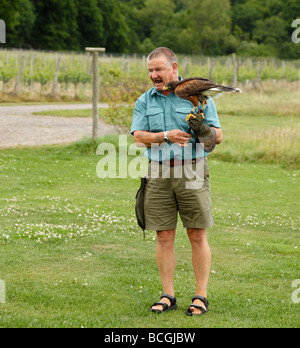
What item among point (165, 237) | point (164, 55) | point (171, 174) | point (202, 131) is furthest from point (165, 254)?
point (164, 55)

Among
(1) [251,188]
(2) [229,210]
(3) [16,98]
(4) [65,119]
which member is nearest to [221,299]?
(2) [229,210]

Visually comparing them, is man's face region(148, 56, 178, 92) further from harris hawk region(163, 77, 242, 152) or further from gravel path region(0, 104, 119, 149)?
gravel path region(0, 104, 119, 149)

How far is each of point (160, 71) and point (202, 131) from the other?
65 cm

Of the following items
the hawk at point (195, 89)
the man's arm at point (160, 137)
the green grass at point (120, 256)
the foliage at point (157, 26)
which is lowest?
the green grass at point (120, 256)

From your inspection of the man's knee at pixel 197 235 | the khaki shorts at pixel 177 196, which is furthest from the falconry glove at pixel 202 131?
the man's knee at pixel 197 235

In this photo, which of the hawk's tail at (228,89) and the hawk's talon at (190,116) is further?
the hawk's talon at (190,116)

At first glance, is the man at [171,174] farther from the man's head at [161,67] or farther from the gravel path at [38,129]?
the gravel path at [38,129]

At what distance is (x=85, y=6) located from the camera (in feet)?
336

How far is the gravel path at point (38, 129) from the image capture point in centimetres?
1806

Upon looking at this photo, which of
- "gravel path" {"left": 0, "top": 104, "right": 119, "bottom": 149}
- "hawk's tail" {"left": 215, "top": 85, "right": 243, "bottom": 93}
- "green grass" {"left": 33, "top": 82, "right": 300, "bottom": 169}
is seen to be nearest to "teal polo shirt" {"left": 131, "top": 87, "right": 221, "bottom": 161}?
"hawk's tail" {"left": 215, "top": 85, "right": 243, "bottom": 93}

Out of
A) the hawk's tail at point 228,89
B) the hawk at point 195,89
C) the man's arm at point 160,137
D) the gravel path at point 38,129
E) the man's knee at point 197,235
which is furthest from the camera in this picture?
the gravel path at point 38,129

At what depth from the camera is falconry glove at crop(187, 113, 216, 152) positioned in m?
4.81

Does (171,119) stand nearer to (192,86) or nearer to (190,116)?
(190,116)
